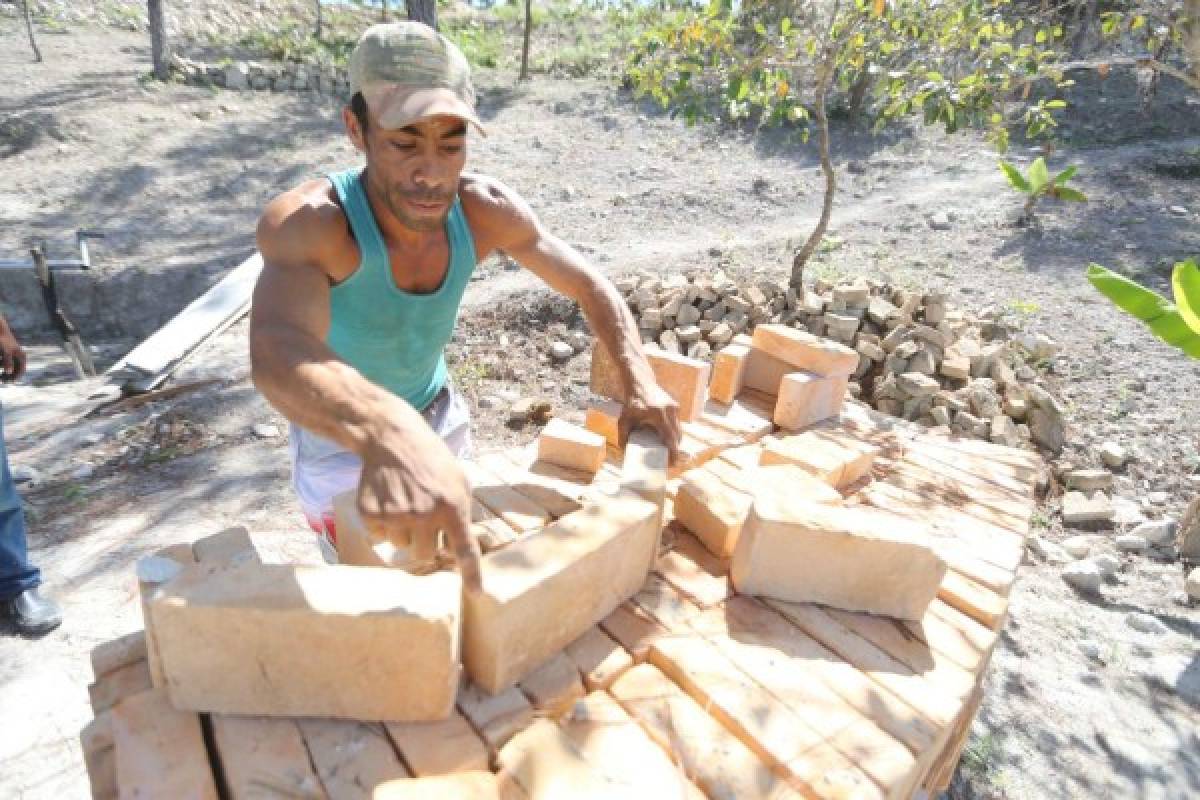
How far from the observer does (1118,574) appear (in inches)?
149

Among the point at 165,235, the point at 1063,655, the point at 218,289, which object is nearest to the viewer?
the point at 1063,655

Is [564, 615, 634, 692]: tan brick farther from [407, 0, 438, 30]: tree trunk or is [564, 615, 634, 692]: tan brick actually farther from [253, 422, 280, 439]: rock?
[407, 0, 438, 30]: tree trunk

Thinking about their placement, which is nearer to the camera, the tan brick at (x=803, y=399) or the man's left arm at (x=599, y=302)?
the man's left arm at (x=599, y=302)

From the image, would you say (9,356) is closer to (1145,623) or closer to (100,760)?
(100,760)

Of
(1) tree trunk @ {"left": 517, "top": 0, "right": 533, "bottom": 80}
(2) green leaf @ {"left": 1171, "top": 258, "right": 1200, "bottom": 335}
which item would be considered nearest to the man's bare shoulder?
(2) green leaf @ {"left": 1171, "top": 258, "right": 1200, "bottom": 335}

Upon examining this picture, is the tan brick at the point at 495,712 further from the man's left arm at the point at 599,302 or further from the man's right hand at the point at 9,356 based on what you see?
the man's right hand at the point at 9,356

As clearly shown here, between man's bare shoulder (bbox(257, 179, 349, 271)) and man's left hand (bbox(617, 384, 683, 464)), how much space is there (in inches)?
35.5

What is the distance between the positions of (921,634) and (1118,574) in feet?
9.18

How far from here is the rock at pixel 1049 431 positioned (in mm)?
4637

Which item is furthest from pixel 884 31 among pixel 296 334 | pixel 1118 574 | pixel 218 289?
pixel 218 289

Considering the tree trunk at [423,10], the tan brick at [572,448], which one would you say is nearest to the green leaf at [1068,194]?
the tree trunk at [423,10]

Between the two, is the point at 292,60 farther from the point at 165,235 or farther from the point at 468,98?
the point at 468,98

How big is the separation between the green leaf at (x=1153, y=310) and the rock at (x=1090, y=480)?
97 cm

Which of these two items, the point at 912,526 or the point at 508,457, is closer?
the point at 912,526
